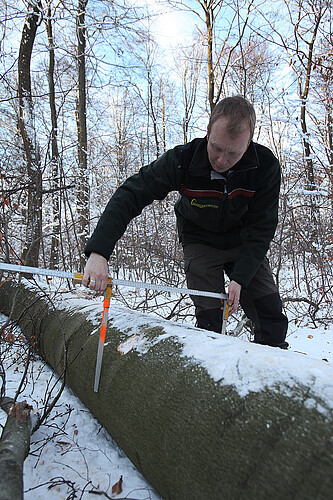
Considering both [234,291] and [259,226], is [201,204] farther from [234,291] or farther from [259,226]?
[234,291]

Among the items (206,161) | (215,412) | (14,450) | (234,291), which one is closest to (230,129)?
(206,161)

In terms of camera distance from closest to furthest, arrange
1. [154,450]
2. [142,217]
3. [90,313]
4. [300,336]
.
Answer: [154,450] → [90,313] → [300,336] → [142,217]

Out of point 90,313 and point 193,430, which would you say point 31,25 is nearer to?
point 90,313

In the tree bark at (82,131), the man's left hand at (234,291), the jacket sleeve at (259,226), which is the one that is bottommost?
the man's left hand at (234,291)

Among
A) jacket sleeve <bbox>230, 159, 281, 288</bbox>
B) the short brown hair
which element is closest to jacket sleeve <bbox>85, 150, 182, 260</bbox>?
the short brown hair

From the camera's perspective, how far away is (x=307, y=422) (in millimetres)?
722

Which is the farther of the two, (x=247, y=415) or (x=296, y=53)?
(x=296, y=53)

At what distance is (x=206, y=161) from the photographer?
187cm

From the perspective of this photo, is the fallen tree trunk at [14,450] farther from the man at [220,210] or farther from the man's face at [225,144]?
the man's face at [225,144]

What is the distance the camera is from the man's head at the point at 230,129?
1.58 meters

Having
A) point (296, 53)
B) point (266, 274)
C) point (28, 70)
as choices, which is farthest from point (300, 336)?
point (296, 53)

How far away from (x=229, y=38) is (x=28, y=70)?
4.00 m

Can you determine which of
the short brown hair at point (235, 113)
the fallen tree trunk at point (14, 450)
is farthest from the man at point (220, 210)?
the fallen tree trunk at point (14, 450)

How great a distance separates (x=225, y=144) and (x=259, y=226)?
0.68m
